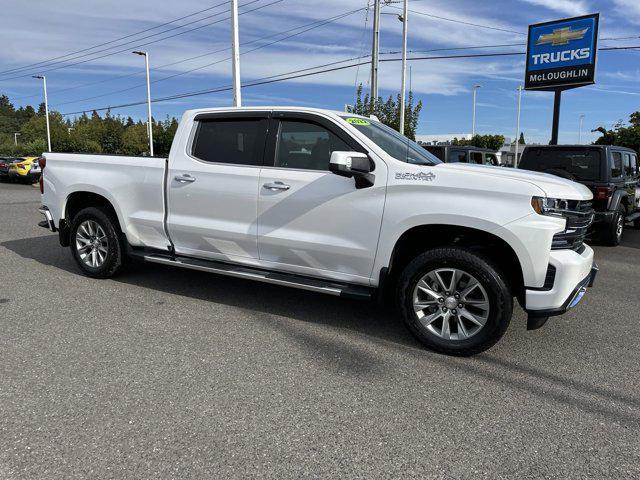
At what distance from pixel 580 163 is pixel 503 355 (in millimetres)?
6155

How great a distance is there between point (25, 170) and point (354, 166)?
27.6 m

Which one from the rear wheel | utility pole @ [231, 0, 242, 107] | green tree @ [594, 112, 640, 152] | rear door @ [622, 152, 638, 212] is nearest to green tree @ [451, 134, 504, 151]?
green tree @ [594, 112, 640, 152]

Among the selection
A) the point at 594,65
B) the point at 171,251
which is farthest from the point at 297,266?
the point at 594,65

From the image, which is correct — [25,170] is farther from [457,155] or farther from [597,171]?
[597,171]

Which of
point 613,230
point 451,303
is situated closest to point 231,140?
point 451,303

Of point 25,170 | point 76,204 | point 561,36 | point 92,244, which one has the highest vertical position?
point 561,36

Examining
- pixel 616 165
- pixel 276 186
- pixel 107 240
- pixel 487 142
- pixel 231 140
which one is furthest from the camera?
pixel 487 142

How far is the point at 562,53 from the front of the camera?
16422 mm

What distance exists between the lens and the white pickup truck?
12.5 ft

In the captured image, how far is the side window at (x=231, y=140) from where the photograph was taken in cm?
496

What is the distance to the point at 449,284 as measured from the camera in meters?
4.07

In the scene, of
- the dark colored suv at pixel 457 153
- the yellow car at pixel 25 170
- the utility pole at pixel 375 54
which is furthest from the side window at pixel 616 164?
the yellow car at pixel 25 170

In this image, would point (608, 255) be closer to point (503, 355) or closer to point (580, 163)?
point (580, 163)

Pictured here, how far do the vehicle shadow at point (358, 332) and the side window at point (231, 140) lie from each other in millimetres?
1479
